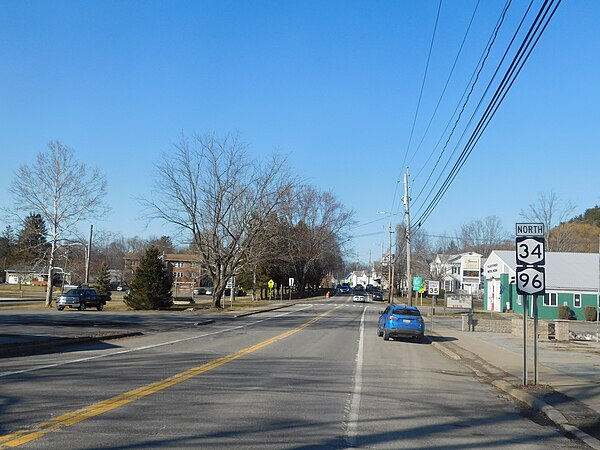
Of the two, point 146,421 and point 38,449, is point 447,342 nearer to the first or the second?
point 146,421

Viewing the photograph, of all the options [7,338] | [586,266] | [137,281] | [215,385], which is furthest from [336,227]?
[215,385]

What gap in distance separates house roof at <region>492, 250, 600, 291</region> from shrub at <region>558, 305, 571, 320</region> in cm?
205

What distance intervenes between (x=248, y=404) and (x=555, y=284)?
51691mm

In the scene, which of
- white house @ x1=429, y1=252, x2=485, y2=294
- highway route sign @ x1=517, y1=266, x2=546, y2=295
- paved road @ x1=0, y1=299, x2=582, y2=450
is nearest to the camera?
paved road @ x1=0, y1=299, x2=582, y2=450

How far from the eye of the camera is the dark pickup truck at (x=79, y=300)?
1791 inches

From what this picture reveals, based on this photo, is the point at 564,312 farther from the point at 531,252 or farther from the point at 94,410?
the point at 94,410

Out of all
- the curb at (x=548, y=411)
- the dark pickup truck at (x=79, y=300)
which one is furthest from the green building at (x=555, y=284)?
the curb at (x=548, y=411)

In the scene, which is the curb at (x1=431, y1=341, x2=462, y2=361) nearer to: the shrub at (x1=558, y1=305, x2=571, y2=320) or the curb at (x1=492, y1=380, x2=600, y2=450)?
the curb at (x1=492, y1=380, x2=600, y2=450)

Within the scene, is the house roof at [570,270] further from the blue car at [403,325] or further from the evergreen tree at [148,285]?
the blue car at [403,325]

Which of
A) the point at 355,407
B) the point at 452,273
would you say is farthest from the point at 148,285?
the point at 452,273

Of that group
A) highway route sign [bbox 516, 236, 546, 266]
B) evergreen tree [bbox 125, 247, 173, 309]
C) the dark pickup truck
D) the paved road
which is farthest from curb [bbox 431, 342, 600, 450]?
evergreen tree [bbox 125, 247, 173, 309]

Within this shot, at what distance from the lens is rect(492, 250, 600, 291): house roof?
→ 5595 cm

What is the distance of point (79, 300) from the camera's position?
4591 centimetres

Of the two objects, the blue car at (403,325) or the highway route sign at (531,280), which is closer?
the highway route sign at (531,280)
